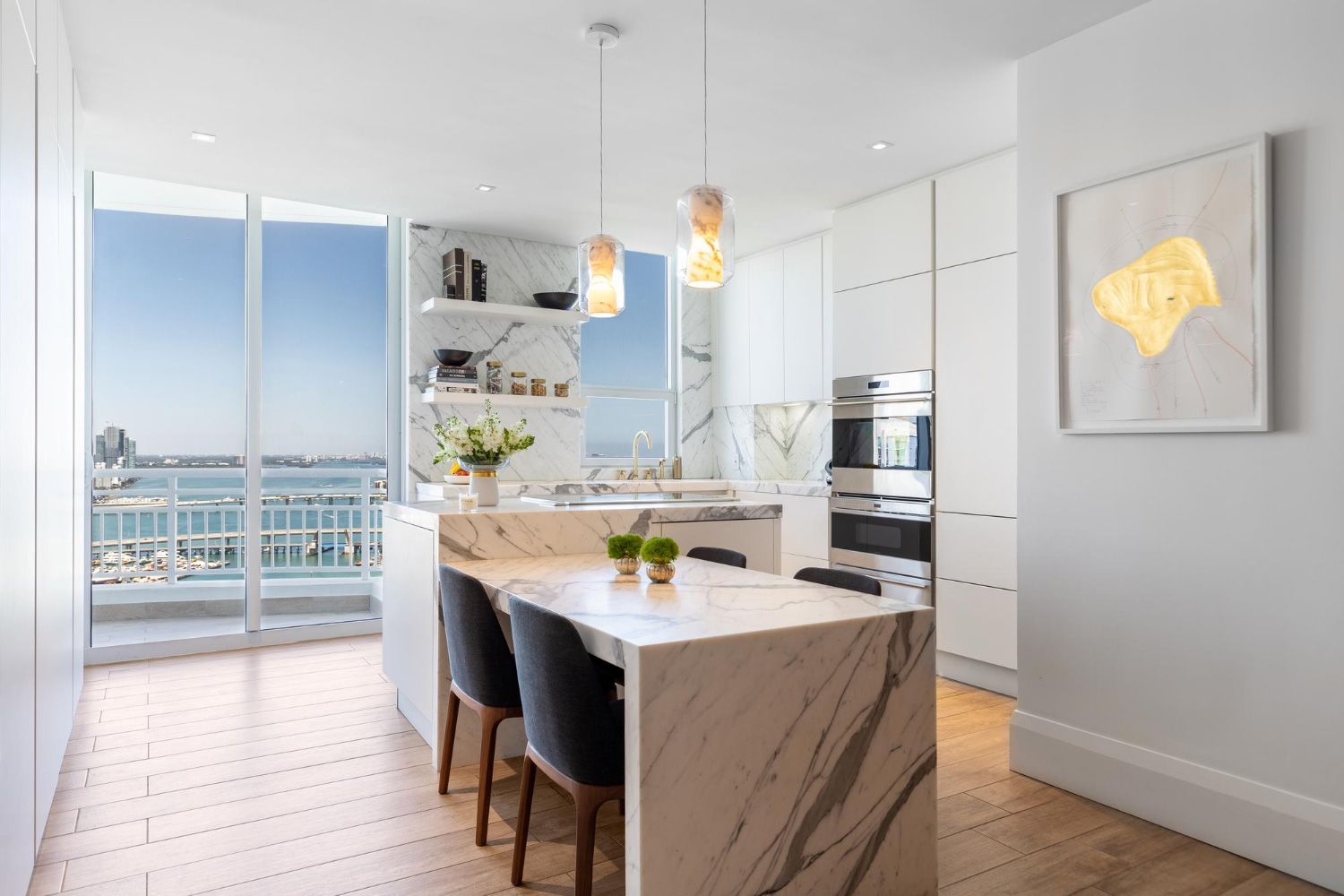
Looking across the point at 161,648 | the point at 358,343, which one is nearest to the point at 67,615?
the point at 161,648

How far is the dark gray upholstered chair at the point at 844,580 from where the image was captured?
2553 mm

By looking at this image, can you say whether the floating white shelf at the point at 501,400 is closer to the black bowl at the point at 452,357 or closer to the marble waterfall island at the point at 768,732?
the black bowl at the point at 452,357

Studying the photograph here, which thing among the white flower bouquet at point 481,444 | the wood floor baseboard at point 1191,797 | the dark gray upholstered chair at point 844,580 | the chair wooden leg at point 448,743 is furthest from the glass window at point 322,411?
the wood floor baseboard at point 1191,797

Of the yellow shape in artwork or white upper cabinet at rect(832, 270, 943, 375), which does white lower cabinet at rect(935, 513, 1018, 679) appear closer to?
white upper cabinet at rect(832, 270, 943, 375)

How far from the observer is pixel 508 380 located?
18.4ft

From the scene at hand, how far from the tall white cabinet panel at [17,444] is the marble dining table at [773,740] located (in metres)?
1.18

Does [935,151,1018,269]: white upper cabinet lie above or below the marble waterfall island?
above

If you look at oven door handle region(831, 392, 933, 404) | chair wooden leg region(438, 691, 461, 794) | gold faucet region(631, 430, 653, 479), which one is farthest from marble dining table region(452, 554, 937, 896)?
gold faucet region(631, 430, 653, 479)

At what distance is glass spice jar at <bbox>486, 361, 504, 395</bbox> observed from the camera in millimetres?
5504

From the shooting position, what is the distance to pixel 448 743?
2715 millimetres

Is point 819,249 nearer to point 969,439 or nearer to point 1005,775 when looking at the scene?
point 969,439

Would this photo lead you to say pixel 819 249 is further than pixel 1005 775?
Yes

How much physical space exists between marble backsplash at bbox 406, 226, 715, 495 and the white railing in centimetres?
43

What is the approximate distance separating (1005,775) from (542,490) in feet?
10.1
